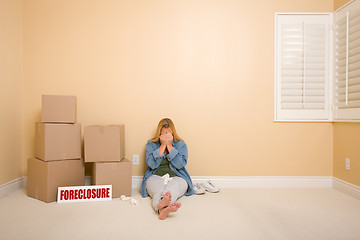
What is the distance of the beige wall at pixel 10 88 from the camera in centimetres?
232

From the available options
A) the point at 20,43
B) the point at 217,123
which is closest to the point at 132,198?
the point at 217,123

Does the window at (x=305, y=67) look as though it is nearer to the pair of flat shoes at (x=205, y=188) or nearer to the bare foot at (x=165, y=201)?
the pair of flat shoes at (x=205, y=188)

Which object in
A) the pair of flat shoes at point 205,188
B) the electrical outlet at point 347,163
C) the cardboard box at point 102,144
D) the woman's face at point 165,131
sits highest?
the woman's face at point 165,131

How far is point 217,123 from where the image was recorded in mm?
2668

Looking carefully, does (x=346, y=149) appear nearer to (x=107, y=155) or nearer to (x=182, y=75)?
(x=182, y=75)

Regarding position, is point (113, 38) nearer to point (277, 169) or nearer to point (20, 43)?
point (20, 43)

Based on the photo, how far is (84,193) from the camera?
6.93ft

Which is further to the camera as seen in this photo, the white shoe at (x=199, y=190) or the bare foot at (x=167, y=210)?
the white shoe at (x=199, y=190)

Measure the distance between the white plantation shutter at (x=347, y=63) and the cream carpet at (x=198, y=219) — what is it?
3.00ft

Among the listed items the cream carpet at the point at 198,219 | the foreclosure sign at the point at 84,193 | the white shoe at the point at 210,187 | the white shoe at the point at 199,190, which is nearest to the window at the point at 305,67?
the cream carpet at the point at 198,219

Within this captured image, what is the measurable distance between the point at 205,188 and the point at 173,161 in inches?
19.2

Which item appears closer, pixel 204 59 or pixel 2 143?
pixel 2 143

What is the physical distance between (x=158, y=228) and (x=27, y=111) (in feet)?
6.73

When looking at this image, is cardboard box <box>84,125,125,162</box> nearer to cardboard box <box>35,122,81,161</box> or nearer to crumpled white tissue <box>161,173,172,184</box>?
cardboard box <box>35,122,81,161</box>
